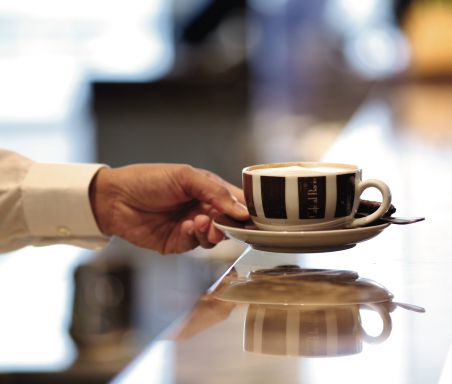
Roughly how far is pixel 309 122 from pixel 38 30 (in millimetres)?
3345

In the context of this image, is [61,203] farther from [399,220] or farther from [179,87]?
[179,87]

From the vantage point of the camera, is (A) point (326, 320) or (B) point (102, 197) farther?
(B) point (102, 197)

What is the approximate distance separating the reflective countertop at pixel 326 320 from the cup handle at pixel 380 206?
4cm

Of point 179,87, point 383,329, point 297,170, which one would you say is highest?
point 179,87

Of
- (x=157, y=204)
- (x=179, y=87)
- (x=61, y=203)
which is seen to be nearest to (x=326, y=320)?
(x=157, y=204)

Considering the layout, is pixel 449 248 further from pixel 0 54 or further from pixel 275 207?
pixel 0 54

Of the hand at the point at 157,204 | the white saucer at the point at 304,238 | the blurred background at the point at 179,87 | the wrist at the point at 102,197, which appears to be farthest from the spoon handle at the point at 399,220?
the blurred background at the point at 179,87

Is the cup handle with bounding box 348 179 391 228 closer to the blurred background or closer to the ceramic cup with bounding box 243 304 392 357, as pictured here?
the ceramic cup with bounding box 243 304 392 357

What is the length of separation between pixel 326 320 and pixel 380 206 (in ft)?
1.03

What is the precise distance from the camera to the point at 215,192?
1.37 meters

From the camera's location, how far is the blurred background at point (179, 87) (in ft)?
13.8

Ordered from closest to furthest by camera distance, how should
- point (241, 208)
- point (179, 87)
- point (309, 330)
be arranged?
1. point (309, 330)
2. point (241, 208)
3. point (179, 87)

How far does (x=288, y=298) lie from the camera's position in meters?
0.94

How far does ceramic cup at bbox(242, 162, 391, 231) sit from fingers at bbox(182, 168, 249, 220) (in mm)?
106
